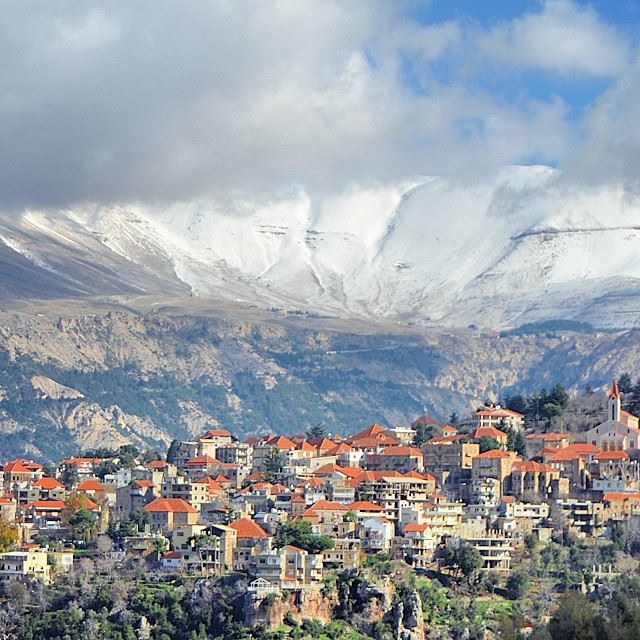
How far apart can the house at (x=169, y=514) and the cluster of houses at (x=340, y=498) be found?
0.10m

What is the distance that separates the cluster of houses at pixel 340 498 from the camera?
5108 inches

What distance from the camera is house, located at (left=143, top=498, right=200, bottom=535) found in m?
136

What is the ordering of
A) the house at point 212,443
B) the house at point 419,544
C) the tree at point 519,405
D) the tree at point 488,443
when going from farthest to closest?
the tree at point 519,405 → the house at point 212,443 → the tree at point 488,443 → the house at point 419,544

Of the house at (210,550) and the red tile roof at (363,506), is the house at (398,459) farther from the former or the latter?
the house at (210,550)

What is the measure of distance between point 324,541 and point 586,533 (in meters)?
15.2

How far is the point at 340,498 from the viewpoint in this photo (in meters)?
141

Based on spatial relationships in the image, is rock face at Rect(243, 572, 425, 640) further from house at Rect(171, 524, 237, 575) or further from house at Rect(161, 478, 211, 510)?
house at Rect(161, 478, 211, 510)

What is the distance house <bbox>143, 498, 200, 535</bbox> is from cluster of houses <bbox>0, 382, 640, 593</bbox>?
10cm

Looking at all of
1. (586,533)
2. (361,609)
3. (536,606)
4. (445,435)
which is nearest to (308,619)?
(361,609)

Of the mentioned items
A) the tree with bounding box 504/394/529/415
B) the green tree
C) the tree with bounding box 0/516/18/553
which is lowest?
the green tree

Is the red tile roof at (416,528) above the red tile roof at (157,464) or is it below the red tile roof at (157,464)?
below

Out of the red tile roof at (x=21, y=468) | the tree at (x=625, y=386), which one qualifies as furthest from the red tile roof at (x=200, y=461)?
the tree at (x=625, y=386)

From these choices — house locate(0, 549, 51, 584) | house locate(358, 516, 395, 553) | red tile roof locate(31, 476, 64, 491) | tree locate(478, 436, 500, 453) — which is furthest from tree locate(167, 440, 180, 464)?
house locate(0, 549, 51, 584)

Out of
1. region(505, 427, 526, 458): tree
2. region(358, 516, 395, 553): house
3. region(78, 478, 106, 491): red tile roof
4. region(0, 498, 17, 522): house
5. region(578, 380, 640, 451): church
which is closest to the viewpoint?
region(358, 516, 395, 553): house
